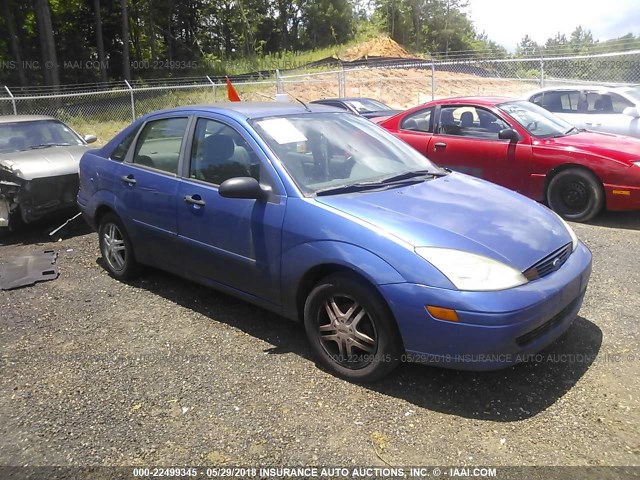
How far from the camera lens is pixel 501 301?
108 inches

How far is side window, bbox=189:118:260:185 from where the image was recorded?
3748 millimetres

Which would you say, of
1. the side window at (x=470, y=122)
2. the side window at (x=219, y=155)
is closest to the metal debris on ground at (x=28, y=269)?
the side window at (x=219, y=155)

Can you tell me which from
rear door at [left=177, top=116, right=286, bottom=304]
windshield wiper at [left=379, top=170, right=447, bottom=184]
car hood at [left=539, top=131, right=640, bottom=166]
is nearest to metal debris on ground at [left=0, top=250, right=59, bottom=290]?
rear door at [left=177, top=116, right=286, bottom=304]

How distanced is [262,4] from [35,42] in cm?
2471

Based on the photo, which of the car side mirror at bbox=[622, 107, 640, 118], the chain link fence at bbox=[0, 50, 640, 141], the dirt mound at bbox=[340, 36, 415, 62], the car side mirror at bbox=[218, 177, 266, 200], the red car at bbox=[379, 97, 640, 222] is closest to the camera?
Answer: the car side mirror at bbox=[218, 177, 266, 200]

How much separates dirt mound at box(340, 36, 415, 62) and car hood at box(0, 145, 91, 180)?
3702cm

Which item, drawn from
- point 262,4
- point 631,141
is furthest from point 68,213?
point 262,4

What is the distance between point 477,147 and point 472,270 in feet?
15.5

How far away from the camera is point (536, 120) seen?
7207 mm

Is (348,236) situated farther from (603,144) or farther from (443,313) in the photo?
(603,144)

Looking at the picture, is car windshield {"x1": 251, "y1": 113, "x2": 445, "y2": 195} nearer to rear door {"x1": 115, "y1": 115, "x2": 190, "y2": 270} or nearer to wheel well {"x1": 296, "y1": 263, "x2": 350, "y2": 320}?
wheel well {"x1": 296, "y1": 263, "x2": 350, "y2": 320}

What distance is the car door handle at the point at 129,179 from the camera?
15.0 feet

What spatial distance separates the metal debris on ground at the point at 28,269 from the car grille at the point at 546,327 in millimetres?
4343

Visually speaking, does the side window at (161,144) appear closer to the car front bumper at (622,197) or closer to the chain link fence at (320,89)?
the car front bumper at (622,197)
